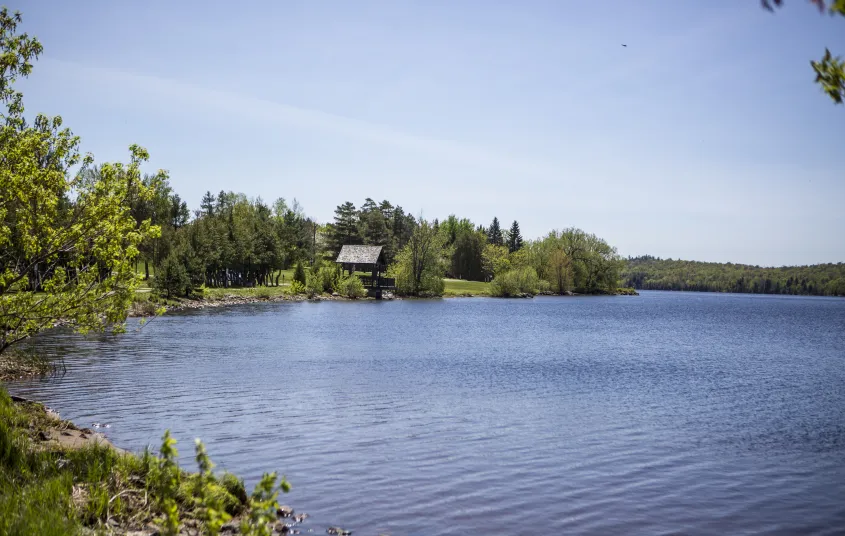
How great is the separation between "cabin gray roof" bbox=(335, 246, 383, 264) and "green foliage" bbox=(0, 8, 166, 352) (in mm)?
96721

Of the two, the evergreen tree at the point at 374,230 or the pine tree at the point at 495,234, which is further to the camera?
the pine tree at the point at 495,234

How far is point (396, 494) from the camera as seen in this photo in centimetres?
1270

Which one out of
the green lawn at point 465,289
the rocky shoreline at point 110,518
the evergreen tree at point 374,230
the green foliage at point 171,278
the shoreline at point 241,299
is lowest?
the rocky shoreline at point 110,518

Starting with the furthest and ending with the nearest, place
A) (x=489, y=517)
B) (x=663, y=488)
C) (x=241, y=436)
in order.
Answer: (x=241, y=436) → (x=663, y=488) → (x=489, y=517)

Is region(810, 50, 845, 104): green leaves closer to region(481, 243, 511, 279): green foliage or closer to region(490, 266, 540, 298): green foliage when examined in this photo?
region(490, 266, 540, 298): green foliage

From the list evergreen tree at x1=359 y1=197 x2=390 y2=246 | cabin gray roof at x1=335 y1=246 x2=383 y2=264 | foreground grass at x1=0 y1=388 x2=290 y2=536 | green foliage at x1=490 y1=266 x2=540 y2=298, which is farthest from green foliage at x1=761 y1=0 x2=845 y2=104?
evergreen tree at x1=359 y1=197 x2=390 y2=246

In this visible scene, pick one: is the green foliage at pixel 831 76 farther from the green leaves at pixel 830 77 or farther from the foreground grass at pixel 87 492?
the foreground grass at pixel 87 492

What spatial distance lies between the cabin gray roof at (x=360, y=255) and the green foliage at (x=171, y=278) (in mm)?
40116

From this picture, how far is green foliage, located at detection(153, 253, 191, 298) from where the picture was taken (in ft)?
228

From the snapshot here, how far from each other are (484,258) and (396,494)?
15056 centimetres

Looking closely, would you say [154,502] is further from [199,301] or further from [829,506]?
[199,301]

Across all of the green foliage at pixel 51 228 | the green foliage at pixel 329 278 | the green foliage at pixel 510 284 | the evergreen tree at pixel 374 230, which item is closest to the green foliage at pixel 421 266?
the green foliage at pixel 329 278

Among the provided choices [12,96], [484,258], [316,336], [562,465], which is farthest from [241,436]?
[484,258]

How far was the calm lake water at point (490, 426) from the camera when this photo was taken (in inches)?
488
